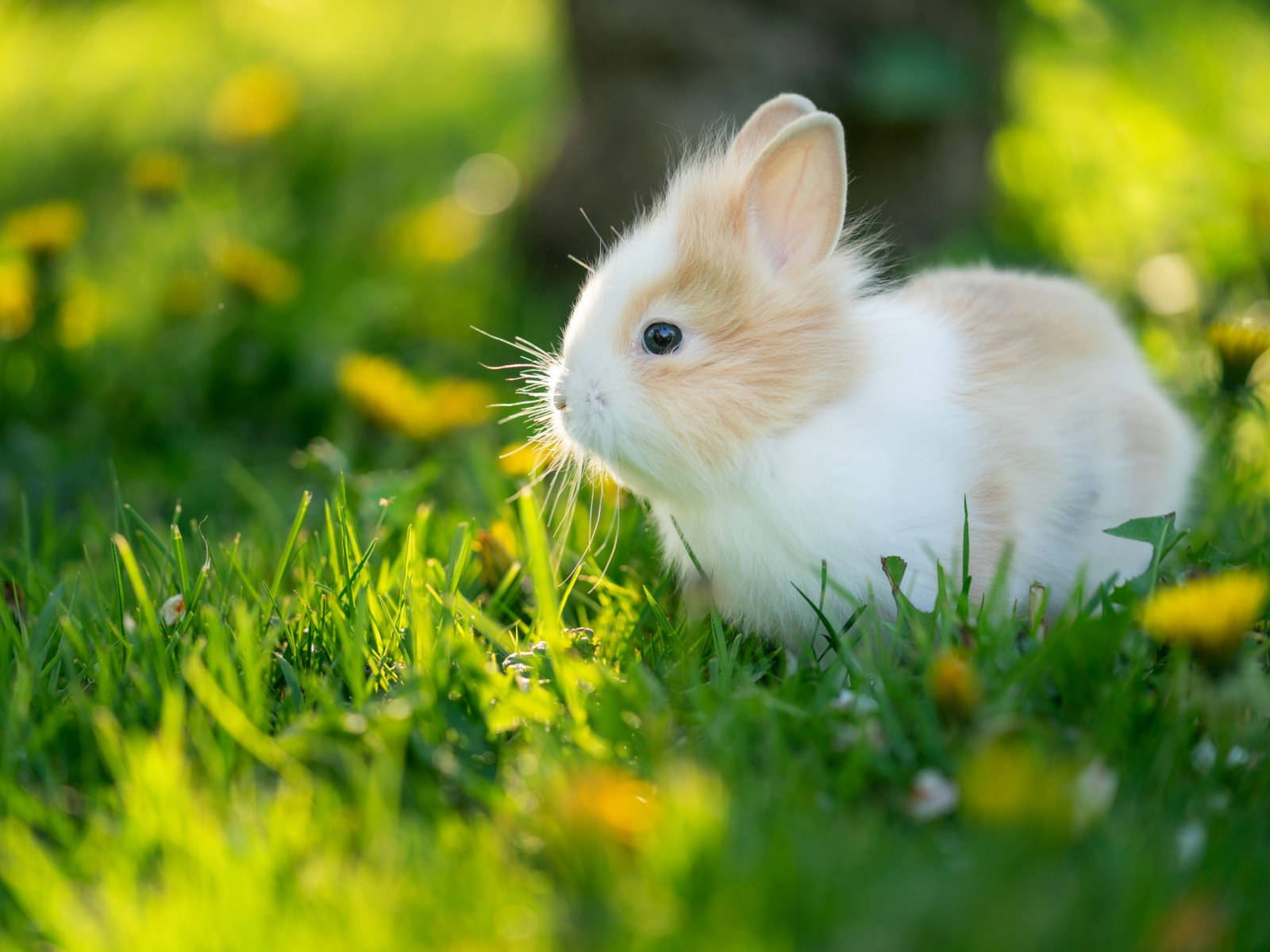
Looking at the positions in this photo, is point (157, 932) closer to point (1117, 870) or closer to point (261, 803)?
point (261, 803)

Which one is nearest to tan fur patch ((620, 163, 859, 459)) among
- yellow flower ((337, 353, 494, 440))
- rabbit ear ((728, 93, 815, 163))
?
rabbit ear ((728, 93, 815, 163))

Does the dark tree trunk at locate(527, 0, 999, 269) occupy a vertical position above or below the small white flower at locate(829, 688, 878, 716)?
above

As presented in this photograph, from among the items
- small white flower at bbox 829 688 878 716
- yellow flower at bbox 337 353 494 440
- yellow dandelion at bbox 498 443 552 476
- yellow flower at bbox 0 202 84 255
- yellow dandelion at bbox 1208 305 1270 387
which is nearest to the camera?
small white flower at bbox 829 688 878 716

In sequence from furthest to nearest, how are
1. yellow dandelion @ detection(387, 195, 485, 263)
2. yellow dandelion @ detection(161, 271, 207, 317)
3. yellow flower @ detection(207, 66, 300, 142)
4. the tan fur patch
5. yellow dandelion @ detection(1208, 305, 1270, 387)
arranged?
1. yellow flower @ detection(207, 66, 300, 142)
2. yellow dandelion @ detection(387, 195, 485, 263)
3. yellow dandelion @ detection(161, 271, 207, 317)
4. yellow dandelion @ detection(1208, 305, 1270, 387)
5. the tan fur patch

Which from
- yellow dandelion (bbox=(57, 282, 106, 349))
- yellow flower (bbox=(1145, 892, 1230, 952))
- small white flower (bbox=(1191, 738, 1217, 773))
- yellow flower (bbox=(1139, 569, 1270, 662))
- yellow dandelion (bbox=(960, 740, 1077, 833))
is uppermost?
yellow flower (bbox=(1139, 569, 1270, 662))

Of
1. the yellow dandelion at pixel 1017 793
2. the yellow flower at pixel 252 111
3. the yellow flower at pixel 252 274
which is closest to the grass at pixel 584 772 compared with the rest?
the yellow dandelion at pixel 1017 793

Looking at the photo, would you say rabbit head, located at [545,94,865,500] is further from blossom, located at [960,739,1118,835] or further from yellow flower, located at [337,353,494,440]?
yellow flower, located at [337,353,494,440]

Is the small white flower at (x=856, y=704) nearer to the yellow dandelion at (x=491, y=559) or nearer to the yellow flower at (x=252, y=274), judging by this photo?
the yellow dandelion at (x=491, y=559)
